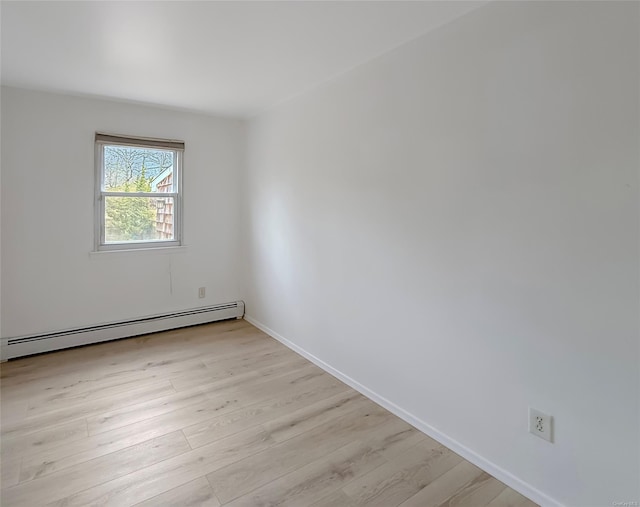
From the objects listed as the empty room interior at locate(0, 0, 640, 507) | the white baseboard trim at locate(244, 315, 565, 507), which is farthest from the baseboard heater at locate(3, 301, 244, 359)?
the white baseboard trim at locate(244, 315, 565, 507)

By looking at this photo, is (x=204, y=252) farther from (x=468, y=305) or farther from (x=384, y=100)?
(x=468, y=305)

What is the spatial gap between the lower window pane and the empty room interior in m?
0.03

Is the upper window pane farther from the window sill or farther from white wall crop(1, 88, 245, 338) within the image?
the window sill

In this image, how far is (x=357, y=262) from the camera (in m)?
2.60

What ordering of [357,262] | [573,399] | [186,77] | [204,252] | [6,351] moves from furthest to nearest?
[204,252] < [6,351] < [186,77] < [357,262] < [573,399]

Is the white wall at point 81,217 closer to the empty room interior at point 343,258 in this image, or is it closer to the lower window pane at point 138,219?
the empty room interior at point 343,258

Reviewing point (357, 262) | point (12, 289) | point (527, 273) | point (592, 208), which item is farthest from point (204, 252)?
point (592, 208)

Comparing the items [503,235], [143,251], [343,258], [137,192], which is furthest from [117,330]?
[503,235]

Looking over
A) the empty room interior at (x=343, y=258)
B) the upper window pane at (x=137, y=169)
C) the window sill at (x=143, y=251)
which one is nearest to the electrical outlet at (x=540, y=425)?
the empty room interior at (x=343, y=258)

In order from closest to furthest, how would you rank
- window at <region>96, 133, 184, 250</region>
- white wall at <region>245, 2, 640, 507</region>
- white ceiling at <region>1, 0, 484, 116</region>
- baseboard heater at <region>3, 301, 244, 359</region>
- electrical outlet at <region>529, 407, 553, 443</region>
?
1. white wall at <region>245, 2, 640, 507</region>
2. electrical outlet at <region>529, 407, 553, 443</region>
3. white ceiling at <region>1, 0, 484, 116</region>
4. baseboard heater at <region>3, 301, 244, 359</region>
5. window at <region>96, 133, 184, 250</region>

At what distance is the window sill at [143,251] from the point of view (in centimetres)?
346

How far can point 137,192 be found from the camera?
3.65 meters

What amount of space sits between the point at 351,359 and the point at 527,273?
1.46m

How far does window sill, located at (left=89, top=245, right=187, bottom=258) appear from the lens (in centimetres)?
346
